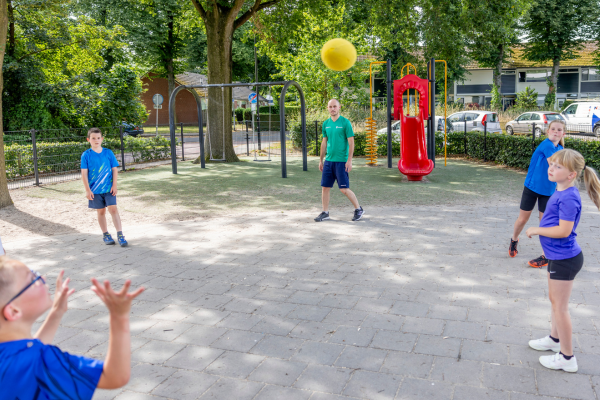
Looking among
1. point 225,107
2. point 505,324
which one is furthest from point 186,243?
point 225,107

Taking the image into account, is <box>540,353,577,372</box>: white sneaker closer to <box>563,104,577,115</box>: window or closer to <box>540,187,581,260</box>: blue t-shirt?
<box>540,187,581,260</box>: blue t-shirt

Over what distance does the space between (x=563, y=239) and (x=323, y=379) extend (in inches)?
72.7

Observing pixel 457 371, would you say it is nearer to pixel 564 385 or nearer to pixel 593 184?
pixel 564 385

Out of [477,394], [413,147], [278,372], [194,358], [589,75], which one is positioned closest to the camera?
[477,394]

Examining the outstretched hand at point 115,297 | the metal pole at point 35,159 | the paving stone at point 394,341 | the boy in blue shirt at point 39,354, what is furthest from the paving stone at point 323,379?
the metal pole at point 35,159

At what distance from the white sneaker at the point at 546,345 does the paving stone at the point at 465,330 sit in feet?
1.22

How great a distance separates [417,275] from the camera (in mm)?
5340

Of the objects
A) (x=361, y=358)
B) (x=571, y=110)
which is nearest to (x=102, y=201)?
(x=361, y=358)

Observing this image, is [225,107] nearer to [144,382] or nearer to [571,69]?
[144,382]

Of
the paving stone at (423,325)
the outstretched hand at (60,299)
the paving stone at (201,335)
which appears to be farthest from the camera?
the paving stone at (423,325)

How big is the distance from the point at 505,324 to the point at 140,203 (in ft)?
26.7

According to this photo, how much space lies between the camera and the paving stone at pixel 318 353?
3516 mm

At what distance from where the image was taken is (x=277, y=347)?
373 cm

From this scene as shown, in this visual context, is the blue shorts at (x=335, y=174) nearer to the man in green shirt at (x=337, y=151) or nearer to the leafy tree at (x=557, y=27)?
the man in green shirt at (x=337, y=151)
